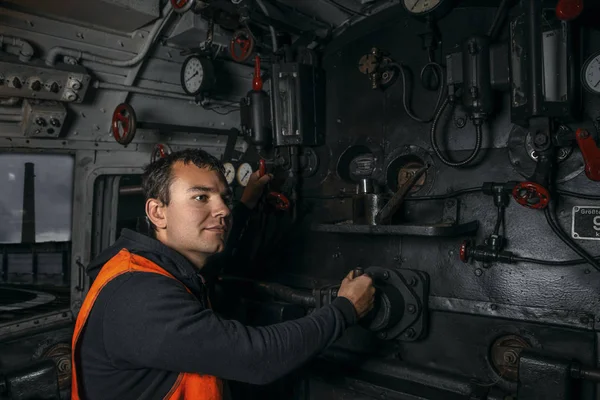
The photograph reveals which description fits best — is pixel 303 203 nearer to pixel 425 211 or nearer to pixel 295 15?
pixel 425 211

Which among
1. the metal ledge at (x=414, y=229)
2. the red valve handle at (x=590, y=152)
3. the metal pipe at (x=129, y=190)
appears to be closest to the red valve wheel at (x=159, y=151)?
the metal pipe at (x=129, y=190)

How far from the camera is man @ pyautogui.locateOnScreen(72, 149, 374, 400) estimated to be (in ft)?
4.61

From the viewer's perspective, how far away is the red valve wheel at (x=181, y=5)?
282 centimetres

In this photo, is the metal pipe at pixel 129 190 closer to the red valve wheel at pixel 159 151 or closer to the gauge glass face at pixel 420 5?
the red valve wheel at pixel 159 151

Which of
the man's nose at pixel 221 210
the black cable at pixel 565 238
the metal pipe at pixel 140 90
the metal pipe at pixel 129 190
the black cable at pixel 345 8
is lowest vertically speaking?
the black cable at pixel 565 238

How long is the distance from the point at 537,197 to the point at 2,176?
329cm

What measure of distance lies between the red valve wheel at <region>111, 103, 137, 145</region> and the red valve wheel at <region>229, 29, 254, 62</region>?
817 mm

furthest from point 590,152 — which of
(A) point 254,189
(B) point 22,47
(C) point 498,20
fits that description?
(B) point 22,47

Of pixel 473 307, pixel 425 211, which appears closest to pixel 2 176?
pixel 425 211

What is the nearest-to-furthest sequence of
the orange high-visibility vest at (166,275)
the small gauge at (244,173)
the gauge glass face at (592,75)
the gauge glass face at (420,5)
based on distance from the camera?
1. the orange high-visibility vest at (166,275)
2. the gauge glass face at (592,75)
3. the gauge glass face at (420,5)
4. the small gauge at (244,173)

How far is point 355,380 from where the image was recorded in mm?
2543

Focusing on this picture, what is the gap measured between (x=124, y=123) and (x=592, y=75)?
2.79m

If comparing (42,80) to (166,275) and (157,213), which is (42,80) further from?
(166,275)

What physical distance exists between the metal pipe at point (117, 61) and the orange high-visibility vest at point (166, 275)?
6.72ft
